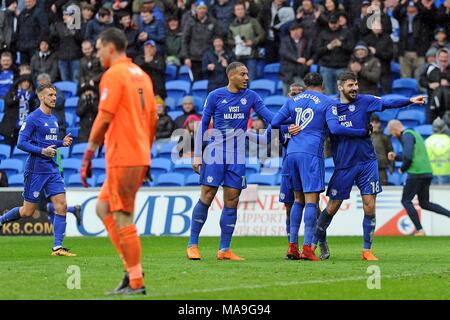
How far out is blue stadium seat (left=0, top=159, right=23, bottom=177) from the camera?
25.8 m

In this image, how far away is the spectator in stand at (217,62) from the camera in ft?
83.8

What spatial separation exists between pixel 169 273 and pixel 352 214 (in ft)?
33.6

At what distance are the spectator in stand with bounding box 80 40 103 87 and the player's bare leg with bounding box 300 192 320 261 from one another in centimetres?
1272

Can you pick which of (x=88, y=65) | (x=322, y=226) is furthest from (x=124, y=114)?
(x=88, y=65)

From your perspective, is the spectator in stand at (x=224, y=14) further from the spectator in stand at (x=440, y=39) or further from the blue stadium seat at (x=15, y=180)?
the blue stadium seat at (x=15, y=180)

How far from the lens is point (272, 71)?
88.3ft

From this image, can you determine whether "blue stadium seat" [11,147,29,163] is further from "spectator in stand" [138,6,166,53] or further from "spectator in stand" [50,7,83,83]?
"spectator in stand" [138,6,166,53]

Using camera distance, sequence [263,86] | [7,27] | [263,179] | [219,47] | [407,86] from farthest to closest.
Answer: [7,27]
[263,86]
[219,47]
[407,86]
[263,179]

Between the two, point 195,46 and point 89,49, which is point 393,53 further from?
point 89,49

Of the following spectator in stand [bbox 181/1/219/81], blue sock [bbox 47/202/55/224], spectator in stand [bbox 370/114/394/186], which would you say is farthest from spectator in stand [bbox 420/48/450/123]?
blue sock [bbox 47/202/55/224]

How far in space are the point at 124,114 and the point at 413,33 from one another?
16177 mm

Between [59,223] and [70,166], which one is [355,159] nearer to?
[59,223]

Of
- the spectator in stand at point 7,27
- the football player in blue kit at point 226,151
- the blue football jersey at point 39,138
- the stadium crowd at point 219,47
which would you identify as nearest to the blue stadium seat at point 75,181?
the stadium crowd at point 219,47

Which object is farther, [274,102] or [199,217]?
[274,102]
